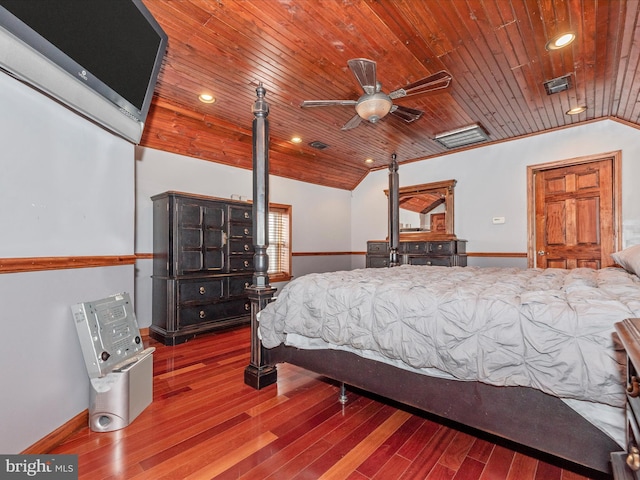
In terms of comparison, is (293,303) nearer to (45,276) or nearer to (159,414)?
(159,414)

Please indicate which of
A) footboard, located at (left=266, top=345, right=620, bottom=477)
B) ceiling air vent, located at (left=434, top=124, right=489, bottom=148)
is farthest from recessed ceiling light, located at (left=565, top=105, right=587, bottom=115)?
footboard, located at (left=266, top=345, right=620, bottom=477)

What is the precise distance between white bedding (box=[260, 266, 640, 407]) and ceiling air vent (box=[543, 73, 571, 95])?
7.42 feet

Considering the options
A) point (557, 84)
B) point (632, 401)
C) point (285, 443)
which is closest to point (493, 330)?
point (632, 401)

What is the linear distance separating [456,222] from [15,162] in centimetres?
527

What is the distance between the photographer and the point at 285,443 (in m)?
1.62

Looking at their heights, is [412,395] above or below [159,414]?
above

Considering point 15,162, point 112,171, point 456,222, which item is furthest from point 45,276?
point 456,222

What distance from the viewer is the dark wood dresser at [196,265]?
338 centimetres

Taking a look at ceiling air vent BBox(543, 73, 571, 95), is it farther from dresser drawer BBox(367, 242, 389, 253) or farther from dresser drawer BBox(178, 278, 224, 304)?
dresser drawer BBox(178, 278, 224, 304)

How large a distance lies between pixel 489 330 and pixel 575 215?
3.93 metres

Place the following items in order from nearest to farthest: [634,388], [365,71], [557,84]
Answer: [634,388] < [365,71] < [557,84]

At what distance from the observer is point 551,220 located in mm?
4289

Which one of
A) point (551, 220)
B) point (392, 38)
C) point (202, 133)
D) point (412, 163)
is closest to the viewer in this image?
point (392, 38)

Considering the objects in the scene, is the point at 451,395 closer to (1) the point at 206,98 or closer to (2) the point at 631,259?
(2) the point at 631,259
